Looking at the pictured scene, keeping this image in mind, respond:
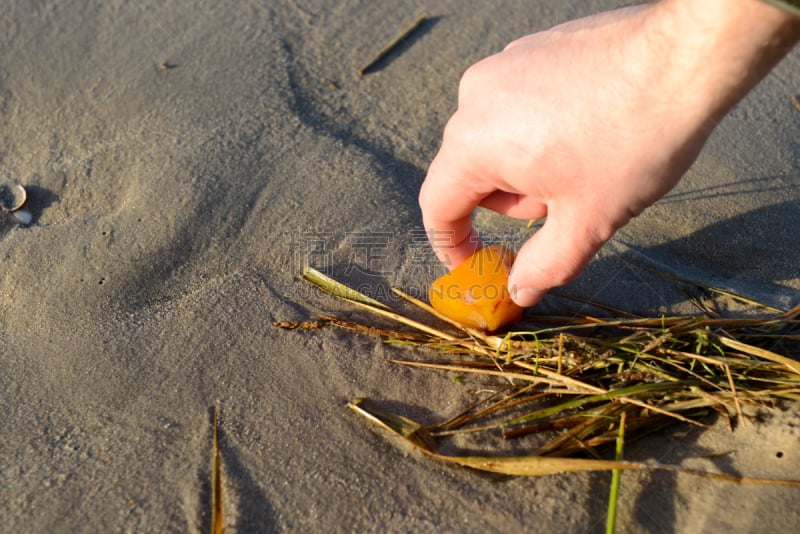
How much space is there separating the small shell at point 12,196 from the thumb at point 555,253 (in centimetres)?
173

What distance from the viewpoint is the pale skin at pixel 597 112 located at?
3.72ft

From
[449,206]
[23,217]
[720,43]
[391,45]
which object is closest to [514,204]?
[449,206]

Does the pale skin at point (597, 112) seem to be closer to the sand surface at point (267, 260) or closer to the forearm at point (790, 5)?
the forearm at point (790, 5)

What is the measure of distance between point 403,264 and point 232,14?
1553 millimetres

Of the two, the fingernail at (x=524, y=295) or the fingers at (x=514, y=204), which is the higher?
the fingers at (x=514, y=204)

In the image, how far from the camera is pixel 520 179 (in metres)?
1.47

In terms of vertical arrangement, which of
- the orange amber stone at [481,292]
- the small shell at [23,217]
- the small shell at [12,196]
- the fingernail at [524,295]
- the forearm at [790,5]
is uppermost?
the forearm at [790,5]

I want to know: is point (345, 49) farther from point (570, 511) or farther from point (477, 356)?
point (570, 511)

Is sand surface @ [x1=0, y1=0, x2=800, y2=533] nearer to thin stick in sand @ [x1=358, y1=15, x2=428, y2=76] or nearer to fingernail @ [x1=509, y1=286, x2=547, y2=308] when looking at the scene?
thin stick in sand @ [x1=358, y1=15, x2=428, y2=76]

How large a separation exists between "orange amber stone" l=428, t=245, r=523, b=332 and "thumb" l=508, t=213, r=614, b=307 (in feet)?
0.43

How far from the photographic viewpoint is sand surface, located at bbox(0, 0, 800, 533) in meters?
1.52

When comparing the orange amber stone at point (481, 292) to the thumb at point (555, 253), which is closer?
the thumb at point (555, 253)

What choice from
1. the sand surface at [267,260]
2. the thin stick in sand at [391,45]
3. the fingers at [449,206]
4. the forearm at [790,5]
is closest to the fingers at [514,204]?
the fingers at [449,206]

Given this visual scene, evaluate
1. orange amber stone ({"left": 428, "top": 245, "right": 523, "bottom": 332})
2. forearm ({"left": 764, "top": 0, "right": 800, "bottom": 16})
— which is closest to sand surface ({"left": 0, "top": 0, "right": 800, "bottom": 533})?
orange amber stone ({"left": 428, "top": 245, "right": 523, "bottom": 332})
